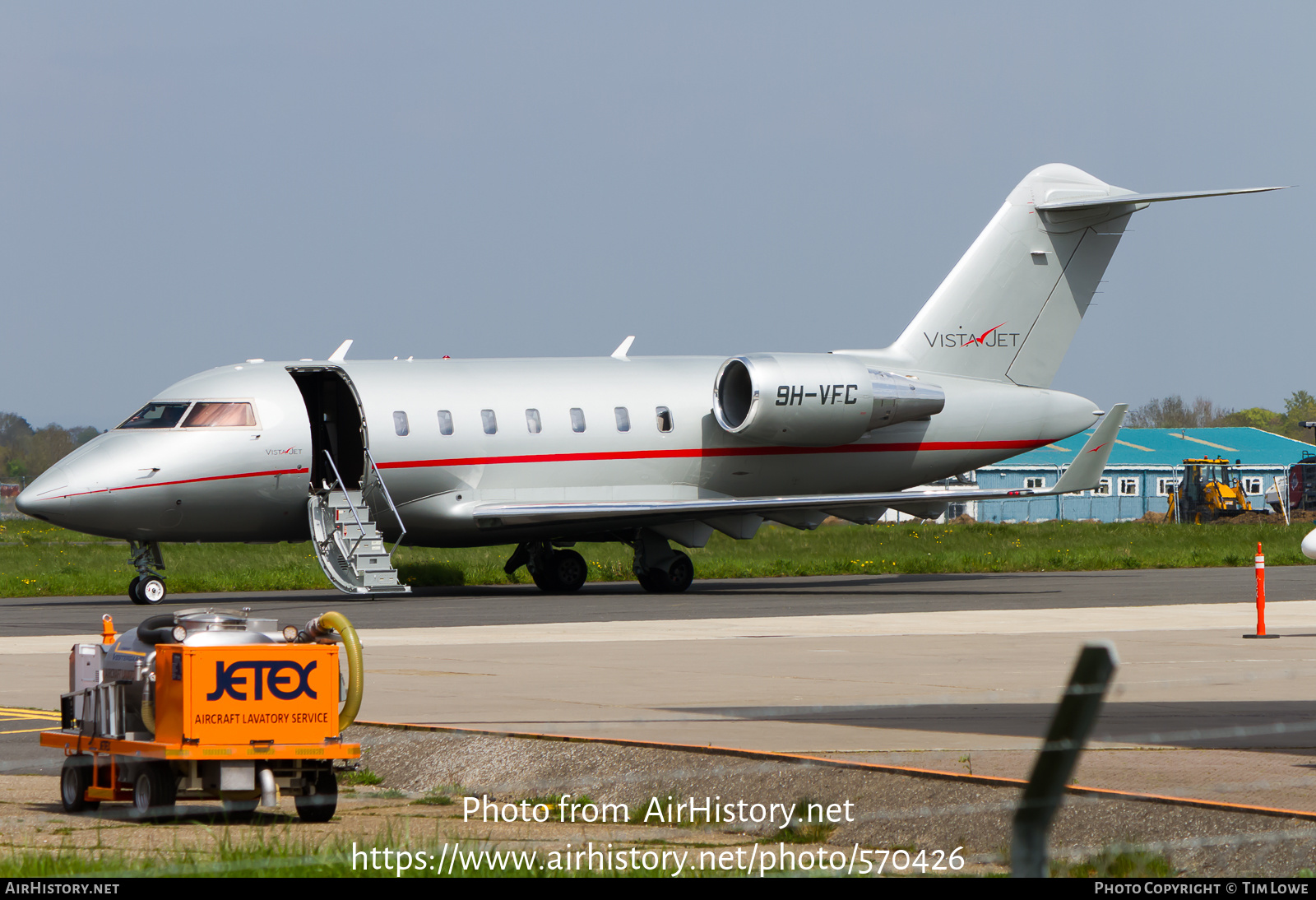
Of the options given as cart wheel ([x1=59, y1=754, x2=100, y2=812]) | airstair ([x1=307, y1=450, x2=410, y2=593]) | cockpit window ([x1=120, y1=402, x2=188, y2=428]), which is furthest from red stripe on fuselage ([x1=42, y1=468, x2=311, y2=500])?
cart wheel ([x1=59, y1=754, x2=100, y2=812])

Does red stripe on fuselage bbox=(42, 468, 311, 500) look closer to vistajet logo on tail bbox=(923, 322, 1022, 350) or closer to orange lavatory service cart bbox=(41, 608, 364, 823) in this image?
vistajet logo on tail bbox=(923, 322, 1022, 350)

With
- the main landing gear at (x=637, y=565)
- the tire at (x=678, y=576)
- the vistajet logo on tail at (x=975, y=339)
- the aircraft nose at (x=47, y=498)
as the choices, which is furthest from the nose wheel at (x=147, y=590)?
the vistajet logo on tail at (x=975, y=339)

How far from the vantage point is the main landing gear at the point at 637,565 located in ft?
99.5

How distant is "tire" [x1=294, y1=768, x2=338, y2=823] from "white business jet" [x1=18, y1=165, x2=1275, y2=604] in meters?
17.7

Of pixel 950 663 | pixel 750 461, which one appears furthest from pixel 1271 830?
pixel 750 461

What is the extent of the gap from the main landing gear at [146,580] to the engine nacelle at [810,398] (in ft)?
33.5

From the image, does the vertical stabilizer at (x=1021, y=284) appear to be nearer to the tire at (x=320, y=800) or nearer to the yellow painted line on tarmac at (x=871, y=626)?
the yellow painted line on tarmac at (x=871, y=626)

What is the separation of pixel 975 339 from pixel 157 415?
1566cm

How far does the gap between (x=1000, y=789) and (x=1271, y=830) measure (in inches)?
59.6

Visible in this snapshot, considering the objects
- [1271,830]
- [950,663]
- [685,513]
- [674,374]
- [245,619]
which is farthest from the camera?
[674,374]

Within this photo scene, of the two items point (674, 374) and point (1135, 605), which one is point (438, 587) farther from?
point (1135, 605)

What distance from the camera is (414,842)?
8086 mm

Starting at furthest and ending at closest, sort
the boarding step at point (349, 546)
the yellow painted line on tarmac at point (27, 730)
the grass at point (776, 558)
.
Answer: the grass at point (776, 558), the boarding step at point (349, 546), the yellow painted line on tarmac at point (27, 730)

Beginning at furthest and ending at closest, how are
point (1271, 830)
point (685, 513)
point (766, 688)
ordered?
1. point (685, 513)
2. point (766, 688)
3. point (1271, 830)
